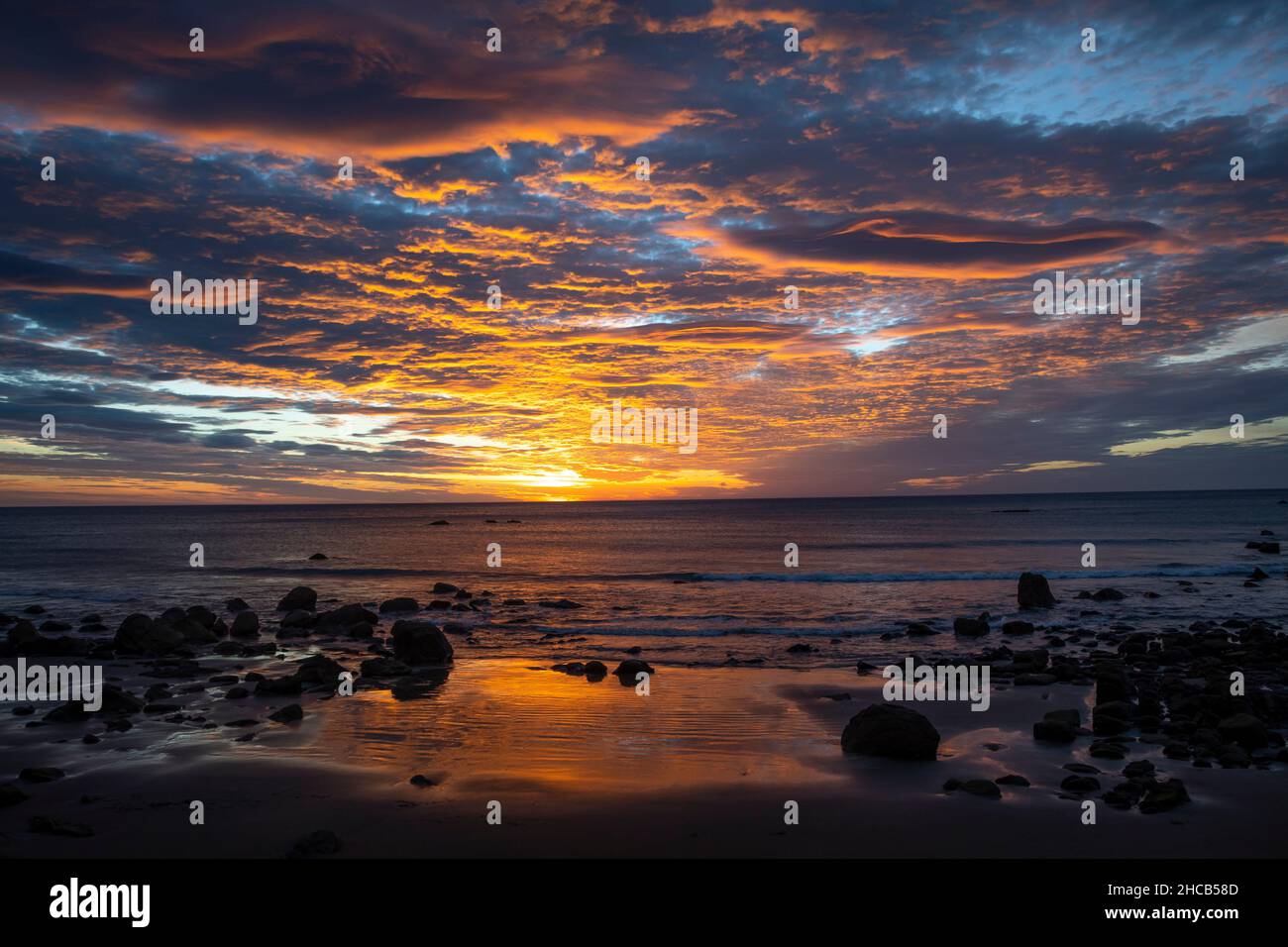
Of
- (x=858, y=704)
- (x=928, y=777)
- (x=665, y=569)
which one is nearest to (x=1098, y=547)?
(x=665, y=569)

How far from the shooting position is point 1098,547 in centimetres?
6069

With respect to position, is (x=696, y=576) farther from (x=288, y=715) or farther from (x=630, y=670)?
(x=288, y=715)

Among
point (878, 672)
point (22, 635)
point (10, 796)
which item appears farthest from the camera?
point (22, 635)

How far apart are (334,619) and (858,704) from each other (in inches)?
764

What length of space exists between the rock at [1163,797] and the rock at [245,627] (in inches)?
993

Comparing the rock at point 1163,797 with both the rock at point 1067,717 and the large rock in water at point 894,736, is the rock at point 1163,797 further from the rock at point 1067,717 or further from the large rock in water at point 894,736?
the rock at point 1067,717

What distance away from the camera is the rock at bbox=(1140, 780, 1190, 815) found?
9.54 meters

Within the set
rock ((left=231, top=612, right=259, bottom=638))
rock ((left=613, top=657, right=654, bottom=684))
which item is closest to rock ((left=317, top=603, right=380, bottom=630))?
rock ((left=231, top=612, right=259, bottom=638))

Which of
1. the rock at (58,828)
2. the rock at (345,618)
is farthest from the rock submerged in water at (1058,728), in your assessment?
the rock at (345,618)

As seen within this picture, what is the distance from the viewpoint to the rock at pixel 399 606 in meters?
32.2

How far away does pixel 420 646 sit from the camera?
20.5m

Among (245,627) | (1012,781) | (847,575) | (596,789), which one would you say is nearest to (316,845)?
(596,789)

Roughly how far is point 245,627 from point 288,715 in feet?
44.9
